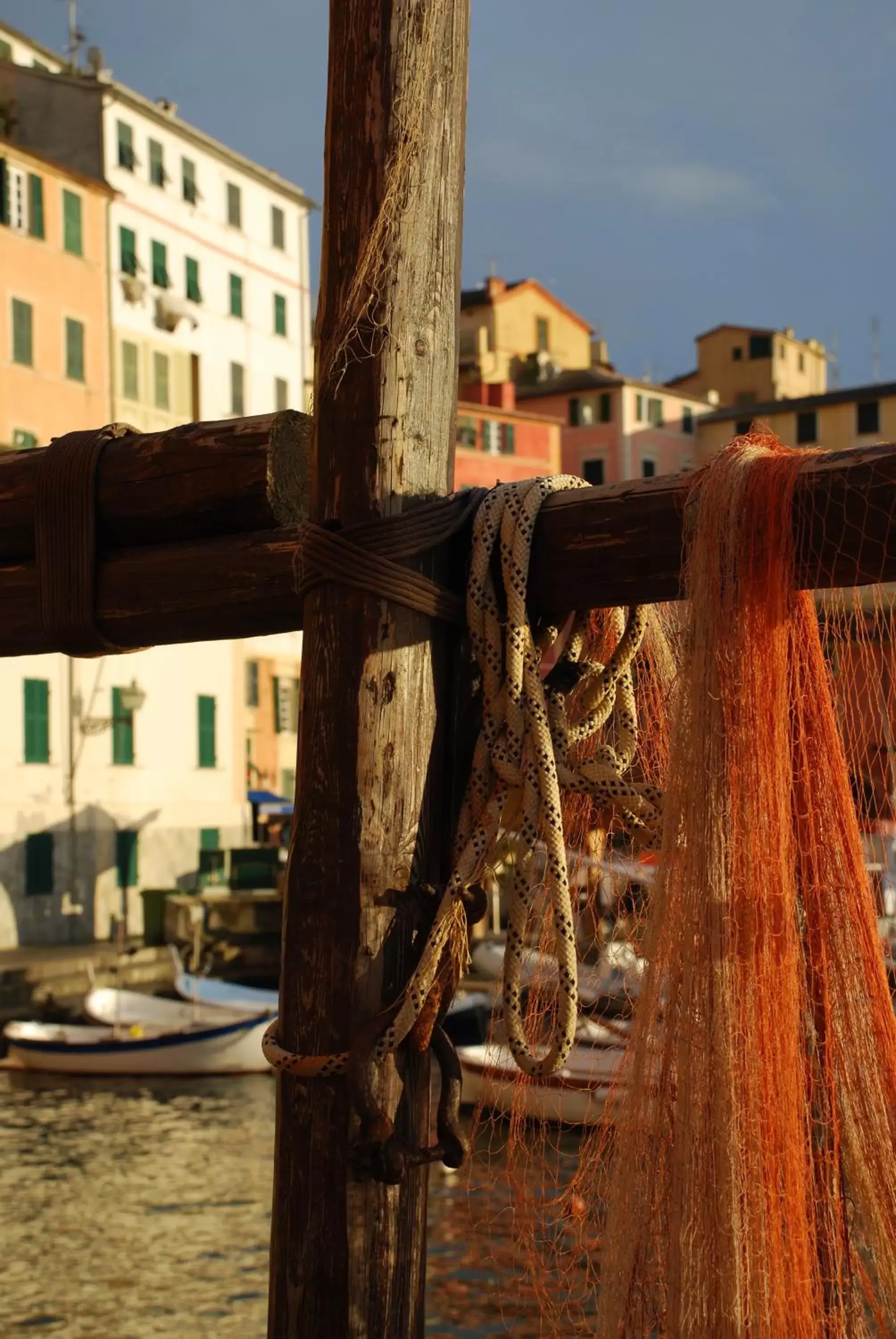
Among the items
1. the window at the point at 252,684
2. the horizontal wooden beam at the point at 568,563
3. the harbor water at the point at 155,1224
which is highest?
the window at the point at 252,684

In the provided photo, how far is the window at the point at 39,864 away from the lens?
3042cm

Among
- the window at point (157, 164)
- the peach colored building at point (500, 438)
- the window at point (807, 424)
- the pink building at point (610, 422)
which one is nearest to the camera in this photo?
the window at point (157, 164)

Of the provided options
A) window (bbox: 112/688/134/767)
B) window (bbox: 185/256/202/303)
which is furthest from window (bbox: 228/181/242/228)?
window (bbox: 112/688/134/767)

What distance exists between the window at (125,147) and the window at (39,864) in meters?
14.0

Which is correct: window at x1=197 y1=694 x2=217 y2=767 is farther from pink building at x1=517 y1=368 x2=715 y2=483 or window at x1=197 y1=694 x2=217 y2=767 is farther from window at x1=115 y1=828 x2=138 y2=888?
pink building at x1=517 y1=368 x2=715 y2=483

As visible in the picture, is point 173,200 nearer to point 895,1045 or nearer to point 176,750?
point 176,750

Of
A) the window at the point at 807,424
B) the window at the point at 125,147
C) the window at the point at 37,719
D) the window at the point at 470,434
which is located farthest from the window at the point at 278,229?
the window at the point at 807,424

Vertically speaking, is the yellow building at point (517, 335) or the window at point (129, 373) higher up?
the yellow building at point (517, 335)

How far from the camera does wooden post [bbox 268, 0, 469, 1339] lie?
320cm

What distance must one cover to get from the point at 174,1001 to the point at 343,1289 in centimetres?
2662

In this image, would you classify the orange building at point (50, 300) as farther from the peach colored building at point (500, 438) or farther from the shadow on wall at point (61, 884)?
the peach colored building at point (500, 438)

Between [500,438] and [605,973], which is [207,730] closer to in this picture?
[500,438]

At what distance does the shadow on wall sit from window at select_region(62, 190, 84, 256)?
10463mm

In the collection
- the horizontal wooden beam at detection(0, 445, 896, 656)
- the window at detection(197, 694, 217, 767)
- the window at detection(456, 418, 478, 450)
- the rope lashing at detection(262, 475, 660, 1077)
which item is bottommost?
the rope lashing at detection(262, 475, 660, 1077)
